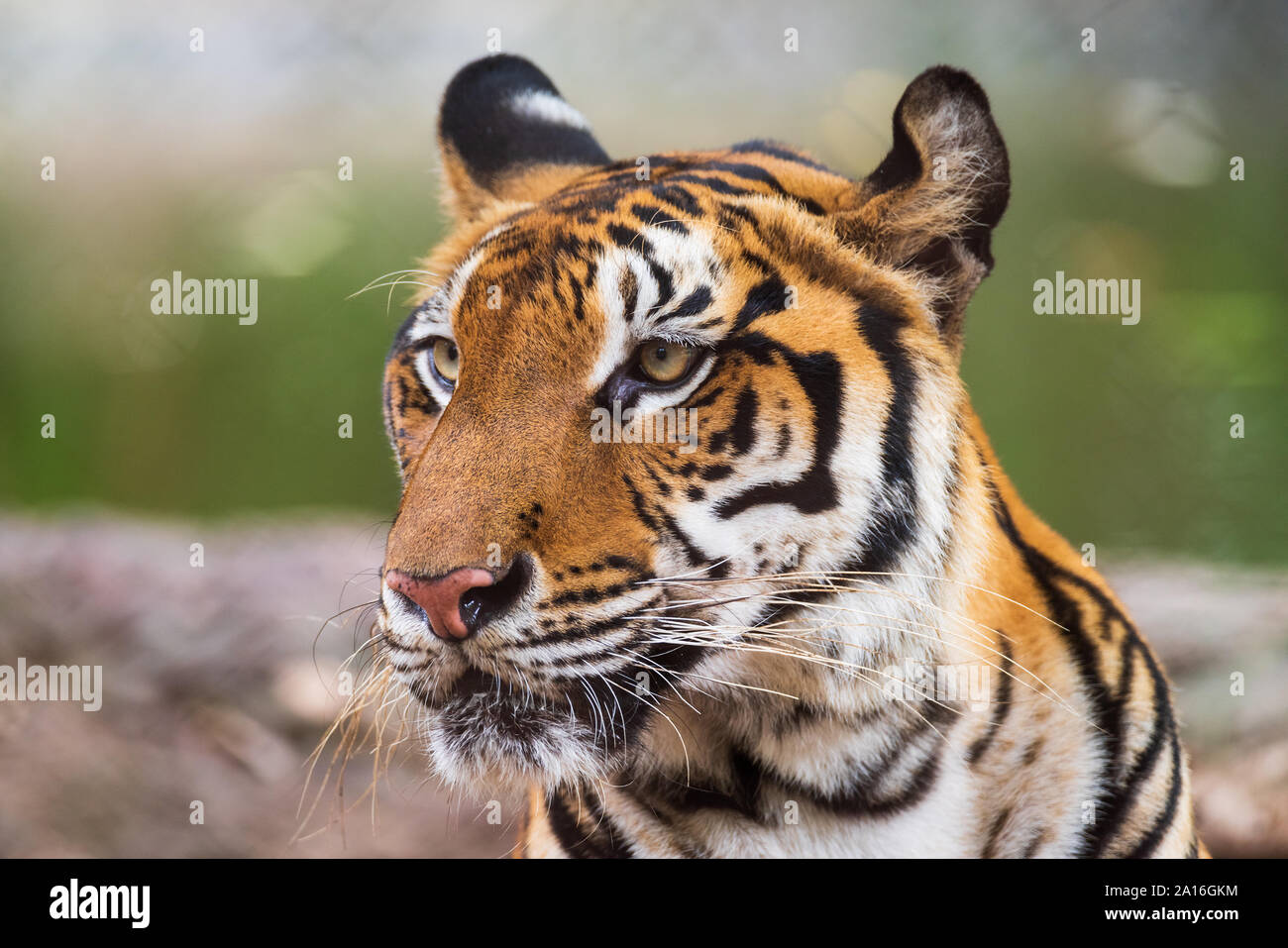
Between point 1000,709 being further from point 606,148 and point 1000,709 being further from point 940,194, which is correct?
point 606,148

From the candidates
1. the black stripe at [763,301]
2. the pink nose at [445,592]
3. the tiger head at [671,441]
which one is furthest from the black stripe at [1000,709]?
the pink nose at [445,592]

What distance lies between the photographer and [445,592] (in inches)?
44.8

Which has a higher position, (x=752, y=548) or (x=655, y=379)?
(x=655, y=379)

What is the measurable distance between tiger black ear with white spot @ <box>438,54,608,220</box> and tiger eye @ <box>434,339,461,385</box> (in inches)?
17.8

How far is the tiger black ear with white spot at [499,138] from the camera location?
6.02 ft

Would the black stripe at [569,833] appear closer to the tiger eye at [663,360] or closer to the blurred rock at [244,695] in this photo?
the blurred rock at [244,695]

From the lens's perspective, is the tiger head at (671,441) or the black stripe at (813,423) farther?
the black stripe at (813,423)

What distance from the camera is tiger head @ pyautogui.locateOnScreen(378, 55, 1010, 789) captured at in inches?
47.4

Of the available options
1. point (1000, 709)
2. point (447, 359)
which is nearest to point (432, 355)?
point (447, 359)

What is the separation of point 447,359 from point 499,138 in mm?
586

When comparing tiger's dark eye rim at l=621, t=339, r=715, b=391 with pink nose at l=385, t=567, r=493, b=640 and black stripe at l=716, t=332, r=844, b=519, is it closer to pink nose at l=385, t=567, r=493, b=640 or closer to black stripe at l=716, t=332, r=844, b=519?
black stripe at l=716, t=332, r=844, b=519
